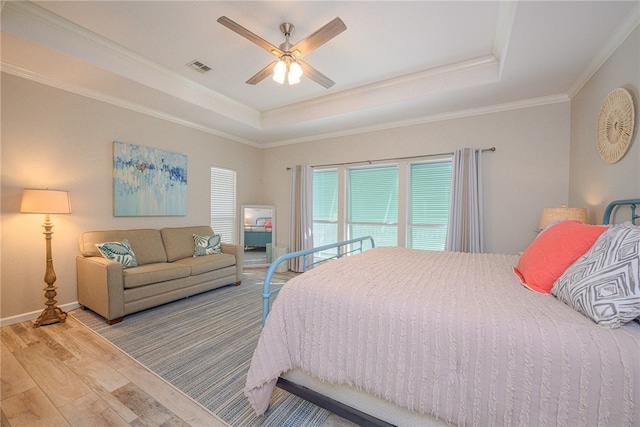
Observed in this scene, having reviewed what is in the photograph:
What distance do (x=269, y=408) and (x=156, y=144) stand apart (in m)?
3.78

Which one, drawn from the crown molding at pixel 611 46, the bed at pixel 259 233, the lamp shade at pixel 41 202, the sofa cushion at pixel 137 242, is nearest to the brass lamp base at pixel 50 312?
the sofa cushion at pixel 137 242

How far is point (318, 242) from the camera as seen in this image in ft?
16.6

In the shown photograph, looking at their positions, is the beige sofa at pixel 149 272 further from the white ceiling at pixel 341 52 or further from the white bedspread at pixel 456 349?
the white bedspread at pixel 456 349

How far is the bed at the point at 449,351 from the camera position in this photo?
2.91 feet

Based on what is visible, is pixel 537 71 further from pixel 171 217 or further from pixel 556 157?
pixel 171 217

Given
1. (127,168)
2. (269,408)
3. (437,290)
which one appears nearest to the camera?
(437,290)

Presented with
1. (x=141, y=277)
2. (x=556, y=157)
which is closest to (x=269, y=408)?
(x=141, y=277)

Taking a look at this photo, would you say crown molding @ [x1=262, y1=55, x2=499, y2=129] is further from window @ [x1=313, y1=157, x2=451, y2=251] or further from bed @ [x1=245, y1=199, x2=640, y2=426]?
bed @ [x1=245, y1=199, x2=640, y2=426]

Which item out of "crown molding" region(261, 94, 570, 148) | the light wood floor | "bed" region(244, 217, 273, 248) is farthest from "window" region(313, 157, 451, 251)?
the light wood floor

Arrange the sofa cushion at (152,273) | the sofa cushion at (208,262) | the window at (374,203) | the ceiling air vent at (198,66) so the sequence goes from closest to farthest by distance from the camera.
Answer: the sofa cushion at (152,273) < the ceiling air vent at (198,66) < the sofa cushion at (208,262) < the window at (374,203)

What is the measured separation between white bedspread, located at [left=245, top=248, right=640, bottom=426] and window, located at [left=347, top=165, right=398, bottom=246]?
8.59 ft

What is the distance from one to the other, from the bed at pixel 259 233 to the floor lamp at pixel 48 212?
2.74 meters

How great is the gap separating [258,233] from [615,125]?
4.91 metres

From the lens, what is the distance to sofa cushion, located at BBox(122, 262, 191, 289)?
2761 millimetres
